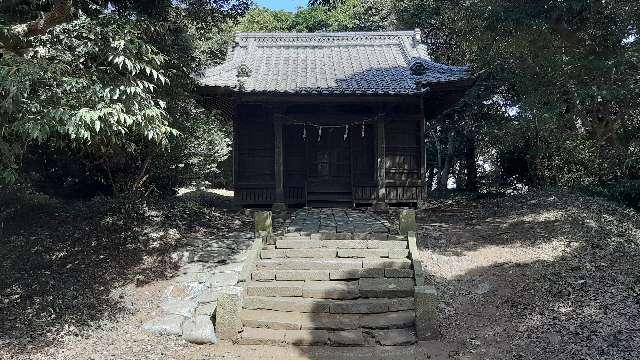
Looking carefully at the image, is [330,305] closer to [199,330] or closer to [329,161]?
[199,330]

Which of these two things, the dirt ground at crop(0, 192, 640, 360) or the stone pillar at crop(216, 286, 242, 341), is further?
the stone pillar at crop(216, 286, 242, 341)

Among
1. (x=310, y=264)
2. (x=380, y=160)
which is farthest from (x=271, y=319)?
(x=380, y=160)

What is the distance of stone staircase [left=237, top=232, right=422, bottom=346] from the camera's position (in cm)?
769

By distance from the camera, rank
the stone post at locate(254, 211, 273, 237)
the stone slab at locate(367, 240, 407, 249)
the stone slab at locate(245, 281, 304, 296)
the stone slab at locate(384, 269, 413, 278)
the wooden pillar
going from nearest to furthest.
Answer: the stone slab at locate(245, 281, 304, 296), the stone slab at locate(384, 269, 413, 278), the stone slab at locate(367, 240, 407, 249), the stone post at locate(254, 211, 273, 237), the wooden pillar

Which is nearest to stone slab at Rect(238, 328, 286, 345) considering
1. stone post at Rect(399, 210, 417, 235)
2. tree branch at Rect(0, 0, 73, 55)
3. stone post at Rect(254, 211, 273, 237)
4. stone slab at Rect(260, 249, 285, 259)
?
stone slab at Rect(260, 249, 285, 259)

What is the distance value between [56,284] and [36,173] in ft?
21.3

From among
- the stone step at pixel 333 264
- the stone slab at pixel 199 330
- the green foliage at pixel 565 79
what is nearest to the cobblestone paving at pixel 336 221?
the stone step at pixel 333 264

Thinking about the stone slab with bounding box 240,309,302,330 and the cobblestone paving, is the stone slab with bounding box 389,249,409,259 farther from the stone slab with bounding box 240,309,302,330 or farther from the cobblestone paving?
the stone slab with bounding box 240,309,302,330

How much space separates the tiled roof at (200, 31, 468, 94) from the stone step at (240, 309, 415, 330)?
23.8ft

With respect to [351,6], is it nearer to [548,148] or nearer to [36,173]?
[548,148]

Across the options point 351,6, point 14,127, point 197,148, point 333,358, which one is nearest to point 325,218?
point 333,358

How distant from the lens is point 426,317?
25.1 feet

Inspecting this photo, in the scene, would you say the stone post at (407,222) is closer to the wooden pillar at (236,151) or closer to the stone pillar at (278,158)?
the stone pillar at (278,158)

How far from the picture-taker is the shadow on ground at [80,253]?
806 cm
